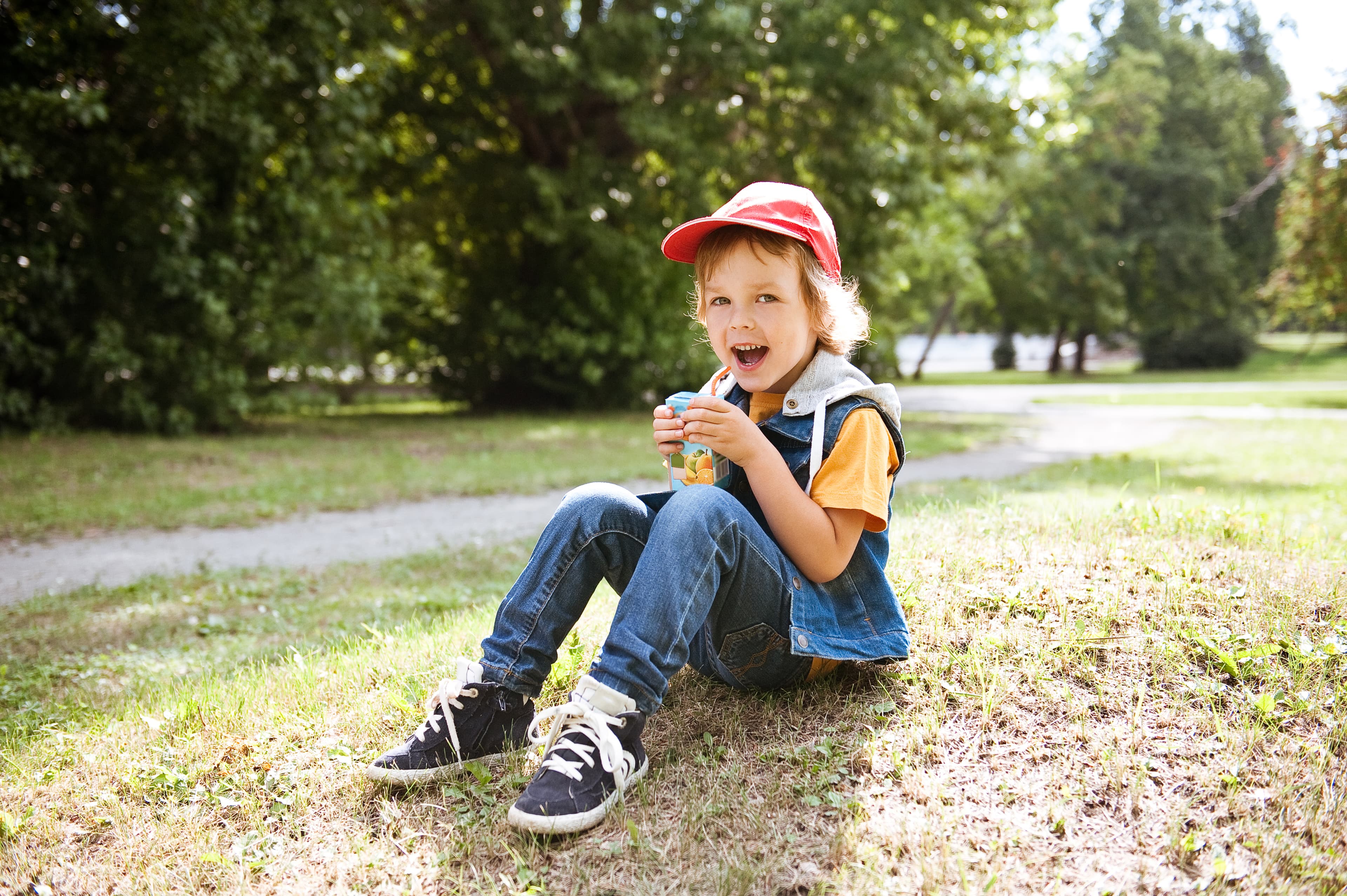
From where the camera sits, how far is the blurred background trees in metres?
9.97

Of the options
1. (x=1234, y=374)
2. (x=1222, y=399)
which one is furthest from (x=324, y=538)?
(x=1234, y=374)

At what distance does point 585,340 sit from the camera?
14617mm

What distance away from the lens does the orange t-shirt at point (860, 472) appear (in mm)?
2322

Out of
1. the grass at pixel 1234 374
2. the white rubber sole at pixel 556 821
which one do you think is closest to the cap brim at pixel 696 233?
the white rubber sole at pixel 556 821

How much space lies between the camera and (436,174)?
1509 centimetres

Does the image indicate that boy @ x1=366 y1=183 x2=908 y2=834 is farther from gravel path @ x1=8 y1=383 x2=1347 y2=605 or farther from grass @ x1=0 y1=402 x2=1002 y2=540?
grass @ x1=0 y1=402 x2=1002 y2=540

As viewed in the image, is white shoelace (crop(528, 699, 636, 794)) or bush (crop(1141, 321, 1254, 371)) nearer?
white shoelace (crop(528, 699, 636, 794))

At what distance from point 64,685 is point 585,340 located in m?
11.3

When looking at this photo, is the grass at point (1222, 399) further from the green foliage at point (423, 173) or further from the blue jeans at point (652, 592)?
the blue jeans at point (652, 592)

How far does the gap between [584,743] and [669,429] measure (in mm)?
855

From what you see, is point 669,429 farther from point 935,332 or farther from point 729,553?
point 935,332

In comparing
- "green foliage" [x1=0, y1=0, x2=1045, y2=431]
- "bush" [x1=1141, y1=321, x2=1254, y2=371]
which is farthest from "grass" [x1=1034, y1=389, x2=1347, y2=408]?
"bush" [x1=1141, y1=321, x2=1254, y2=371]

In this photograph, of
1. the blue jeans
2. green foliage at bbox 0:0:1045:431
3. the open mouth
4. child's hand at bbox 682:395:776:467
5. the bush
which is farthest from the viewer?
the bush

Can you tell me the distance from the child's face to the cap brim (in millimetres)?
80
